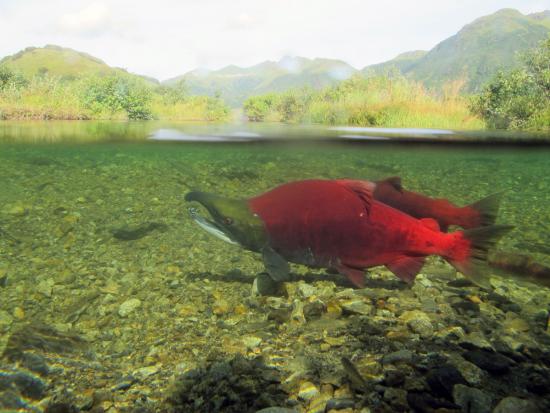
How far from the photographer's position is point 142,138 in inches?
603

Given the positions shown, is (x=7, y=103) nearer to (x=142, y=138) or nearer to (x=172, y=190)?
(x=142, y=138)

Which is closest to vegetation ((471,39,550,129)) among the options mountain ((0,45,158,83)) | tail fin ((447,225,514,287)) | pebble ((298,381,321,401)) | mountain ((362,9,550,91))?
tail fin ((447,225,514,287))

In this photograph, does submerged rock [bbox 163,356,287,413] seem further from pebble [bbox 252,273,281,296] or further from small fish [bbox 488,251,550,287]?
small fish [bbox 488,251,550,287]

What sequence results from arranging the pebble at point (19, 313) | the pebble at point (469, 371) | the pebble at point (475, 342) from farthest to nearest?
the pebble at point (19, 313), the pebble at point (475, 342), the pebble at point (469, 371)

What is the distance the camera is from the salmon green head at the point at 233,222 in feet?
6.83

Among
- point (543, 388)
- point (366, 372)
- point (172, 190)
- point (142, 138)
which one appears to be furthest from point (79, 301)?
→ point (142, 138)

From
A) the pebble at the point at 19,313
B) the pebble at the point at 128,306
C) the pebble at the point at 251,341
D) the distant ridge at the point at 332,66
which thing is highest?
the distant ridge at the point at 332,66

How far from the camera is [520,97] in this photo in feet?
64.4

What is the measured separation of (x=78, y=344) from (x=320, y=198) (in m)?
1.49

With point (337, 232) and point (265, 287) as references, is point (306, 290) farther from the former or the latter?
point (337, 232)

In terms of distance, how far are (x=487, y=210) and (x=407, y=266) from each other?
609mm

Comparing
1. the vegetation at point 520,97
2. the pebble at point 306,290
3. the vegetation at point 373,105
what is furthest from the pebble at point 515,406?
the vegetation at point 520,97

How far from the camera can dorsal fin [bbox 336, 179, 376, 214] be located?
6.57 feet

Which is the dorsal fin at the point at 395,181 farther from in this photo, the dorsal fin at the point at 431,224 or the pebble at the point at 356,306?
the pebble at the point at 356,306
